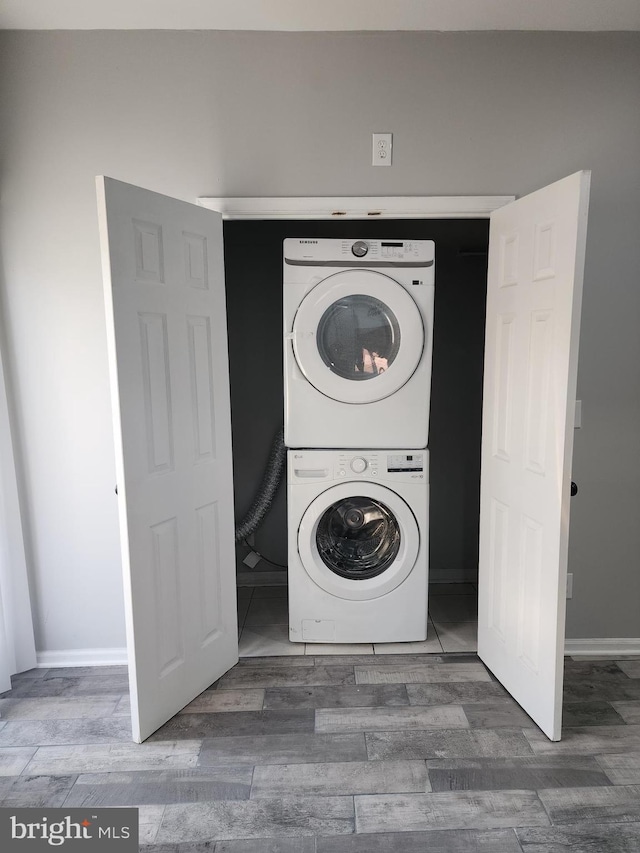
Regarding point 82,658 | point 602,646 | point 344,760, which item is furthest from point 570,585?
point 82,658

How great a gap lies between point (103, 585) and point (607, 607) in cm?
225

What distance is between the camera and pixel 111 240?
181cm

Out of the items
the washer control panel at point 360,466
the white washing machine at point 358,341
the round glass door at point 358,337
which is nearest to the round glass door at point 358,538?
the washer control panel at point 360,466

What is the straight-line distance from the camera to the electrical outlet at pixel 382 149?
2299 mm

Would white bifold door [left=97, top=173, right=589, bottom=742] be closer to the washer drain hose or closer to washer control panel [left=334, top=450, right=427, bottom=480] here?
washer control panel [left=334, top=450, right=427, bottom=480]

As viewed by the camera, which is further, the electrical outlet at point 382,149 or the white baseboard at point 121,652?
the white baseboard at point 121,652

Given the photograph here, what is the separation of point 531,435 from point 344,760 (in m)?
1.30

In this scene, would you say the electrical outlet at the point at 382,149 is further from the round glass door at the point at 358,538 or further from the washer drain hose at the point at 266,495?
the washer drain hose at the point at 266,495

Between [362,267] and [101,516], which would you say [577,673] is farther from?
[101,516]

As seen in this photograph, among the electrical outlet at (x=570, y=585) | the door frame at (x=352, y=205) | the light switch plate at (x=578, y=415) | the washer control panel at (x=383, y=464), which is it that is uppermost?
the door frame at (x=352, y=205)

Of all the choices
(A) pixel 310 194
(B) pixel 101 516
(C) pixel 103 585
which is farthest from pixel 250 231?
(C) pixel 103 585

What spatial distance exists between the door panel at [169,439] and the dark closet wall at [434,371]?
108 cm

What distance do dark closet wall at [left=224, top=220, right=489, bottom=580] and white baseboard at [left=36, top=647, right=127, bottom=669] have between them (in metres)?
1.15

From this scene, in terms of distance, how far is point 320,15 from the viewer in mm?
2123
